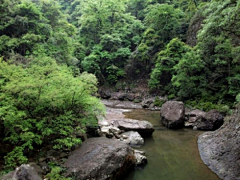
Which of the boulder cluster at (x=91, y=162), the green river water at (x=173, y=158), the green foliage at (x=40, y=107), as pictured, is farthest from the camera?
the green river water at (x=173, y=158)

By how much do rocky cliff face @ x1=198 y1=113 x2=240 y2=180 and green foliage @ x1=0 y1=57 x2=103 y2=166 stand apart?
254 inches

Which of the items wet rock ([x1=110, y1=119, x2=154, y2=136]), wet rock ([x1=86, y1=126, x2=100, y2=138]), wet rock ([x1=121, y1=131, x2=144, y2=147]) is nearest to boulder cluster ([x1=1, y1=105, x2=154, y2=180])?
wet rock ([x1=86, y1=126, x2=100, y2=138])

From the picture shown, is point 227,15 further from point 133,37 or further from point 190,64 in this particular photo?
point 133,37

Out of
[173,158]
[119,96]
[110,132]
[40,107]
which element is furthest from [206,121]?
[119,96]

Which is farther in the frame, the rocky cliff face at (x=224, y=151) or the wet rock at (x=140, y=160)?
the wet rock at (x=140, y=160)

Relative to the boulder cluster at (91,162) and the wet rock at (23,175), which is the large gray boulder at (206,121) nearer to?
the boulder cluster at (91,162)

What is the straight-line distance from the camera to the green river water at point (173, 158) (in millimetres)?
8633

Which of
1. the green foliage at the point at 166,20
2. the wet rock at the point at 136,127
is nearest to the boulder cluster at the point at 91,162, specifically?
the wet rock at the point at 136,127

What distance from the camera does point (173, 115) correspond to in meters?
16.3

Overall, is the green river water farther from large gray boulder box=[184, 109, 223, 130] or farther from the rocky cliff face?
large gray boulder box=[184, 109, 223, 130]

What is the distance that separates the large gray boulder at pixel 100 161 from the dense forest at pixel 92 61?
0.76m

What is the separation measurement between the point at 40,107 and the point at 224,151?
372 inches

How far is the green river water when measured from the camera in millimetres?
8633

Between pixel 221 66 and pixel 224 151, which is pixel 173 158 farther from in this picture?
pixel 221 66
